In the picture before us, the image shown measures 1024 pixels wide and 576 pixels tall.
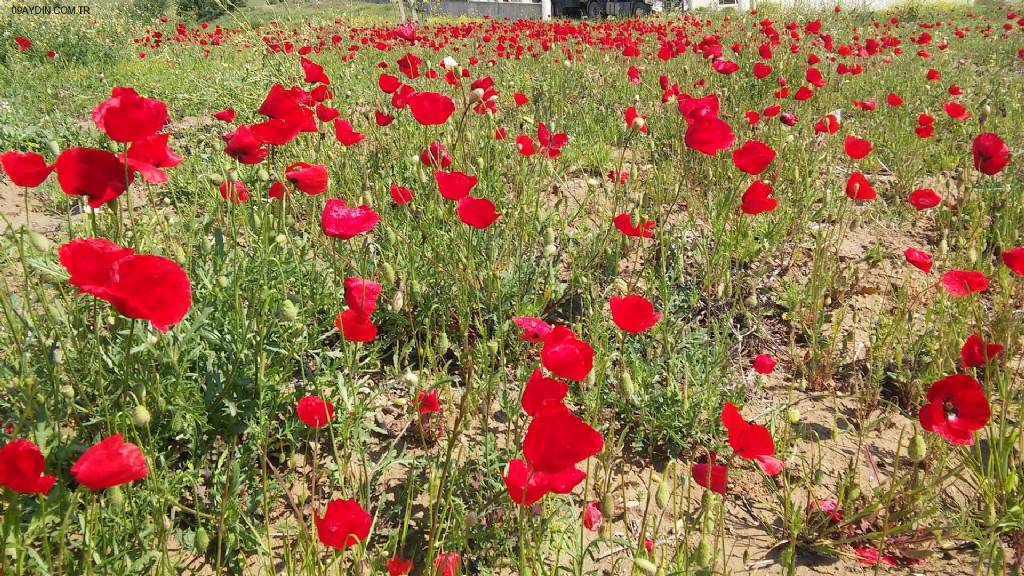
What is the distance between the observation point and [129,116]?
3.82ft

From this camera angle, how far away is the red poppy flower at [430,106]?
6.97 feet

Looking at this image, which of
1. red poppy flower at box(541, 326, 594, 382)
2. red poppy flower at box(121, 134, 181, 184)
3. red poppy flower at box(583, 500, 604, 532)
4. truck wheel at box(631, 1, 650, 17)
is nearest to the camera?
red poppy flower at box(541, 326, 594, 382)

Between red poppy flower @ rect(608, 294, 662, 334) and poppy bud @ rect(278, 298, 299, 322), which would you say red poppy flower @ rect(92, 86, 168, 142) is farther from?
red poppy flower @ rect(608, 294, 662, 334)

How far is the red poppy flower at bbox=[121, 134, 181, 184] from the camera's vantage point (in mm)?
1263

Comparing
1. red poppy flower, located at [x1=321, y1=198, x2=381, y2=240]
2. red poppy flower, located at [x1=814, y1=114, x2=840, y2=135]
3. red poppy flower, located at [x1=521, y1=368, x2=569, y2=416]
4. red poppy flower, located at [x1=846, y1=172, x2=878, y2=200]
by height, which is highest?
red poppy flower, located at [x1=814, y1=114, x2=840, y2=135]

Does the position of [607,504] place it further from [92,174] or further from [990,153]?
[990,153]

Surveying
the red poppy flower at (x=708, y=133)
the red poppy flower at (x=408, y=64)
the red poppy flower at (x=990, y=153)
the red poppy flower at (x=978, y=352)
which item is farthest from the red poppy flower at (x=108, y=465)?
the red poppy flower at (x=990, y=153)

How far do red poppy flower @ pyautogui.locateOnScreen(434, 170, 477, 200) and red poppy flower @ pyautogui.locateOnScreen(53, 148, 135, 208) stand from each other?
33.6 inches

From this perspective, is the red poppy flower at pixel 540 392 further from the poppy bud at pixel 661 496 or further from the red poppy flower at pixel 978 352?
the red poppy flower at pixel 978 352

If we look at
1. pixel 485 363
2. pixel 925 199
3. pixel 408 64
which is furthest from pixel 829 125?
pixel 485 363

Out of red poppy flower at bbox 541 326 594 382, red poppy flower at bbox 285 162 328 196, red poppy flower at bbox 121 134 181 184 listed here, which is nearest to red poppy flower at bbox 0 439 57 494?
red poppy flower at bbox 121 134 181 184

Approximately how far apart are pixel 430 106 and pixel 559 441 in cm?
165

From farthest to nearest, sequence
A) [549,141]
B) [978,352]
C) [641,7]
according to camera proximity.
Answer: [641,7] → [549,141] → [978,352]

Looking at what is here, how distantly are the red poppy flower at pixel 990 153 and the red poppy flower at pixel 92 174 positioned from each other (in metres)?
3.18
